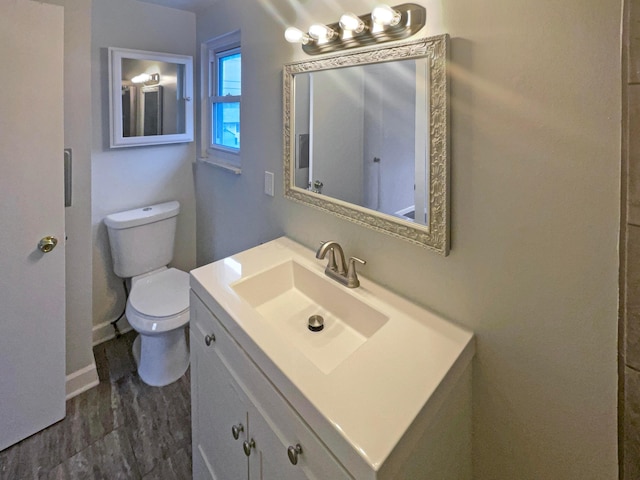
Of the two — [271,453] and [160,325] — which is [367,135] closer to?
[271,453]

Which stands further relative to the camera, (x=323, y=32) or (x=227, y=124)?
(x=227, y=124)

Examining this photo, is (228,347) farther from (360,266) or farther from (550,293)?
(550,293)

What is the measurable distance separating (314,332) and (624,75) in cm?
102

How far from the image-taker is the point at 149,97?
226 centimetres

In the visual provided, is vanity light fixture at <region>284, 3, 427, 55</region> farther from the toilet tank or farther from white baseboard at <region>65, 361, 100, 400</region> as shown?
white baseboard at <region>65, 361, 100, 400</region>

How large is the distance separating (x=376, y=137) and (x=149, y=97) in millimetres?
1626

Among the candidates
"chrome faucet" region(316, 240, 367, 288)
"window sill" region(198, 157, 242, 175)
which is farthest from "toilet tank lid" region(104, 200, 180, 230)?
"chrome faucet" region(316, 240, 367, 288)

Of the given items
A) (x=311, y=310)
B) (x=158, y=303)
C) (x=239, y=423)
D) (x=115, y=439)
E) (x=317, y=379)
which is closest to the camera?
(x=317, y=379)

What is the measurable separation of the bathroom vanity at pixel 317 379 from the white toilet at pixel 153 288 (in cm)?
64

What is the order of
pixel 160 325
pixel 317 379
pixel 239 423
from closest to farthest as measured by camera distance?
pixel 317 379 → pixel 239 423 → pixel 160 325

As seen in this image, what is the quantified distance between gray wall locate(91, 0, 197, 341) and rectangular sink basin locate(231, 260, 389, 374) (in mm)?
1389

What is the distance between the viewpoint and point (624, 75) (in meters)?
0.71

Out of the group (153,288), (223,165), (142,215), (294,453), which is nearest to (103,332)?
(153,288)

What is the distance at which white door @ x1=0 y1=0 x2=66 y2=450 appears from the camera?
1461 millimetres
